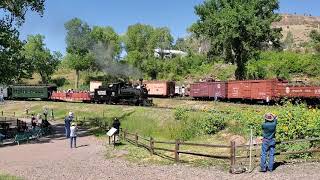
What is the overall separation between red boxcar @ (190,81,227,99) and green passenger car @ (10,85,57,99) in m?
24.7

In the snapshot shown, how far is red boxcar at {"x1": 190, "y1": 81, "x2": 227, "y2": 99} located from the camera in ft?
188

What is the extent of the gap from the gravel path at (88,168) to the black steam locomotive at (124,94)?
74.1 ft

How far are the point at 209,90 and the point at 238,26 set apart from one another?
31.3ft

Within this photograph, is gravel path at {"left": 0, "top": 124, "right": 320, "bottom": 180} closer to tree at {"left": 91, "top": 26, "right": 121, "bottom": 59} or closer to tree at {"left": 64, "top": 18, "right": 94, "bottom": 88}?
tree at {"left": 64, "top": 18, "right": 94, "bottom": 88}

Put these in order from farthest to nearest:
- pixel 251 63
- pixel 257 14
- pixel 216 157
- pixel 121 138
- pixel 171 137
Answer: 1. pixel 251 63
2. pixel 257 14
3. pixel 171 137
4. pixel 121 138
5. pixel 216 157

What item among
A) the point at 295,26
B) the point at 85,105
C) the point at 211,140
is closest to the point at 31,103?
the point at 85,105

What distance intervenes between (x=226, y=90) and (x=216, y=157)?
3634cm

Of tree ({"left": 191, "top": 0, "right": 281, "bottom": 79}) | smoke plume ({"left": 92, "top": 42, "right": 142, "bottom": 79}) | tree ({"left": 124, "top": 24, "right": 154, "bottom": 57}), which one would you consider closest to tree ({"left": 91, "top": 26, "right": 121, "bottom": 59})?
smoke plume ({"left": 92, "top": 42, "right": 142, "bottom": 79})

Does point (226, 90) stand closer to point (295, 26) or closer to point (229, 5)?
point (229, 5)

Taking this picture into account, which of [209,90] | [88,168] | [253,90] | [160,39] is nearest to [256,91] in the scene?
[253,90]

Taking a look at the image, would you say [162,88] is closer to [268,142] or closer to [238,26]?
[238,26]

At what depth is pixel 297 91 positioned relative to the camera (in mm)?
44281

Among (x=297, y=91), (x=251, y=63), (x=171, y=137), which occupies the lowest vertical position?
(x=171, y=137)

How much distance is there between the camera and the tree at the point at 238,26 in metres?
61.7
